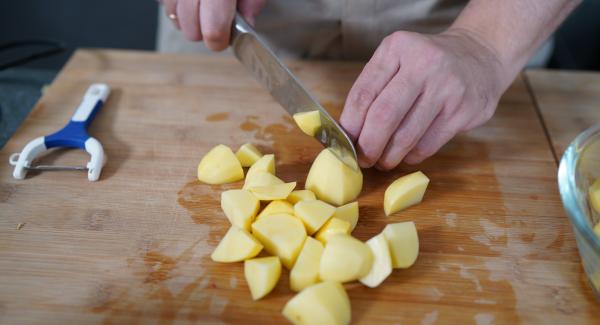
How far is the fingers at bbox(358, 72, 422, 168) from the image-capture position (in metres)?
1.15

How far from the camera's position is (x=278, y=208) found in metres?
1.13

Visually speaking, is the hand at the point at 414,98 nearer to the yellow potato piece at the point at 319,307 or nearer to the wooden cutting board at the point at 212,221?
the wooden cutting board at the point at 212,221

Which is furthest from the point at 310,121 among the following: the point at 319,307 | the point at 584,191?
the point at 584,191

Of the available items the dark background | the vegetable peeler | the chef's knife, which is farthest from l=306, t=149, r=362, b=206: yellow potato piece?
the dark background

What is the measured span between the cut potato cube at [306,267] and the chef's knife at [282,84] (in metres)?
0.25

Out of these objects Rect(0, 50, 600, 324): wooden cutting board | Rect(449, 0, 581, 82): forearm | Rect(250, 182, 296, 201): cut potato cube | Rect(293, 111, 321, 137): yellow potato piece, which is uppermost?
Rect(449, 0, 581, 82): forearm

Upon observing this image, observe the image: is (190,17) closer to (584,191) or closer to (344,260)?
(344,260)

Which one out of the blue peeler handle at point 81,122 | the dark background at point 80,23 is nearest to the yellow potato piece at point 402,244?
the blue peeler handle at point 81,122

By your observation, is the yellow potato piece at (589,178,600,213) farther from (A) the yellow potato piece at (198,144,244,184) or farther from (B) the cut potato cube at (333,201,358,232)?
(A) the yellow potato piece at (198,144,244,184)

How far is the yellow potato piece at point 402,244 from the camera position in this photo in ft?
3.44

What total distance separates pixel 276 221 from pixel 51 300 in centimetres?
46

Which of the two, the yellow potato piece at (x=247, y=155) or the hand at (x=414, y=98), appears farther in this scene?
the yellow potato piece at (x=247, y=155)

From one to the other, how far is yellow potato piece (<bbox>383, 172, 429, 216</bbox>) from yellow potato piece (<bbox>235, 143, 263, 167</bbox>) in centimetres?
34

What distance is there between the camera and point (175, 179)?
1297 millimetres
